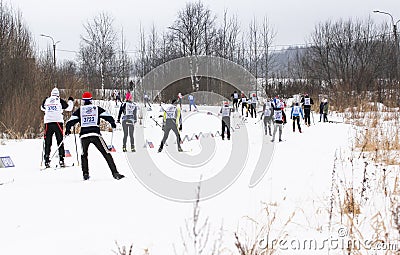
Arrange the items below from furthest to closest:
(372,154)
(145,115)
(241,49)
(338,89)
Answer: (241,49) < (145,115) < (338,89) < (372,154)

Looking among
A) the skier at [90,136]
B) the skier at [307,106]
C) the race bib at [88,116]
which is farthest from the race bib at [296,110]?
the race bib at [88,116]

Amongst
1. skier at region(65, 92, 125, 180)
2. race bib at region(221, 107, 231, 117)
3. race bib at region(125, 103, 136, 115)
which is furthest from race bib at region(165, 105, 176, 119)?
skier at region(65, 92, 125, 180)

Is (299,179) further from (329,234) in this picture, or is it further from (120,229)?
(120,229)

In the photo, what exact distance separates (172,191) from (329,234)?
2911 mm

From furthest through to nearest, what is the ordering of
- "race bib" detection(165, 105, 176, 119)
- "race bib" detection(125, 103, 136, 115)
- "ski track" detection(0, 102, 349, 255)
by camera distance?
"race bib" detection(125, 103, 136, 115)
"race bib" detection(165, 105, 176, 119)
"ski track" detection(0, 102, 349, 255)

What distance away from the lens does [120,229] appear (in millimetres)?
4738

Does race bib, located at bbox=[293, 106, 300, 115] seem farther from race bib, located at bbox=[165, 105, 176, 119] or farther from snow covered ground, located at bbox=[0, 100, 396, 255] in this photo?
snow covered ground, located at bbox=[0, 100, 396, 255]

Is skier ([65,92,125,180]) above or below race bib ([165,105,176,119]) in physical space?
below

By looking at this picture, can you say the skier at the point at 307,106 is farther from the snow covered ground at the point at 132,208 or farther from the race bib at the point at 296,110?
the snow covered ground at the point at 132,208

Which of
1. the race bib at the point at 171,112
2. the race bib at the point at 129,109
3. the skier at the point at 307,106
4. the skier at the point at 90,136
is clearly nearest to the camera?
the skier at the point at 90,136

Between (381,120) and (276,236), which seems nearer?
(276,236)

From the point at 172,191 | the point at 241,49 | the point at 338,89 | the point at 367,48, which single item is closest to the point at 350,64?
the point at 367,48

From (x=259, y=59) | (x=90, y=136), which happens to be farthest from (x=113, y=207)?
(x=259, y=59)

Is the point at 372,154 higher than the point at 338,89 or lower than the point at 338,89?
lower
